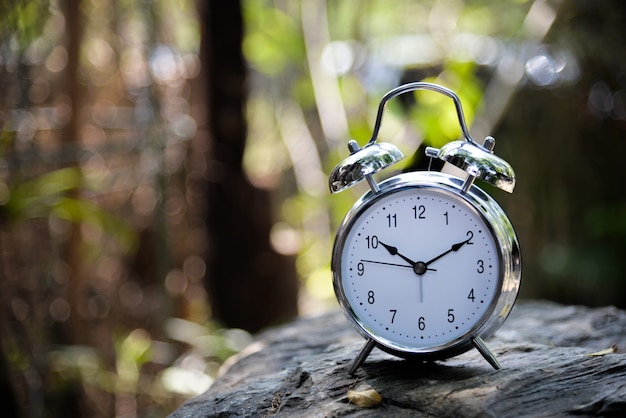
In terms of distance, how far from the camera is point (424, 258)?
5.35ft

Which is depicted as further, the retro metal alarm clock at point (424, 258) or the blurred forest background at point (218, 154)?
the blurred forest background at point (218, 154)

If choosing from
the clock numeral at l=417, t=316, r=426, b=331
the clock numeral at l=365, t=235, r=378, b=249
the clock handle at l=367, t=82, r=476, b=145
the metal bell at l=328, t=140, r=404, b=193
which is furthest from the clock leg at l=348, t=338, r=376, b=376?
the clock handle at l=367, t=82, r=476, b=145

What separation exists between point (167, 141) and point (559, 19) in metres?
2.47

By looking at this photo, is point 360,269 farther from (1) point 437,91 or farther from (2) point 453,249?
(1) point 437,91

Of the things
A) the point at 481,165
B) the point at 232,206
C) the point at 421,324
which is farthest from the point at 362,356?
the point at 232,206

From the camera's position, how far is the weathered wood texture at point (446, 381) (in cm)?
140

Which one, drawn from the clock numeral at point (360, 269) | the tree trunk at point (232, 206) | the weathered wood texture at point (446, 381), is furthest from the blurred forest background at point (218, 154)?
the clock numeral at point (360, 269)

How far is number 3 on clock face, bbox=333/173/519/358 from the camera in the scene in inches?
63.1

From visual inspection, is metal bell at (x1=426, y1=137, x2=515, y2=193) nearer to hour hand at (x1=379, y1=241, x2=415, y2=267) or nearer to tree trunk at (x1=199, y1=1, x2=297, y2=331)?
hour hand at (x1=379, y1=241, x2=415, y2=267)

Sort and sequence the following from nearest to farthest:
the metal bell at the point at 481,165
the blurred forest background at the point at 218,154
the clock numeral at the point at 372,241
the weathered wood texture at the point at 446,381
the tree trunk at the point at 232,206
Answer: the weathered wood texture at the point at 446,381 < the metal bell at the point at 481,165 < the clock numeral at the point at 372,241 < the blurred forest background at the point at 218,154 < the tree trunk at the point at 232,206

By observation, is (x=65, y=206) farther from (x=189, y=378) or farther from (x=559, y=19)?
(x=559, y=19)

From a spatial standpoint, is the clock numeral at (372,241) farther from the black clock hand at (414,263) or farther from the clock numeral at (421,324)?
the clock numeral at (421,324)

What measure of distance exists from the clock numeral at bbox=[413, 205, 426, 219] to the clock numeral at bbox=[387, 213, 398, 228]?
0.04 metres

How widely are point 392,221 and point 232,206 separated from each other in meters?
2.34
